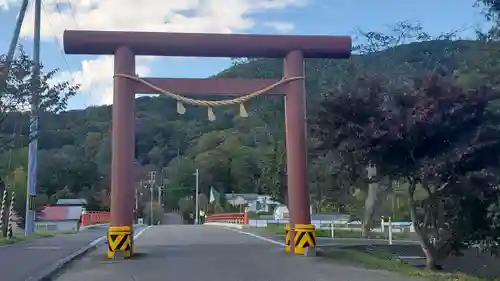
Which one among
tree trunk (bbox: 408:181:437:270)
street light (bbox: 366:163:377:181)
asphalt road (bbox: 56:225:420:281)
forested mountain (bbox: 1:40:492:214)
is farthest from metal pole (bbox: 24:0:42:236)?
tree trunk (bbox: 408:181:437:270)

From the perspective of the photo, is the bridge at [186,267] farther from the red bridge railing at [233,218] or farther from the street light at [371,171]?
the red bridge railing at [233,218]

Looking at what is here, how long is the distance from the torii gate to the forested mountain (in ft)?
A: 3.44

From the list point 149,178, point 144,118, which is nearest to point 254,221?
point 149,178


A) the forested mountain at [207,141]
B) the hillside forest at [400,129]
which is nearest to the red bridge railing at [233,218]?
the forested mountain at [207,141]

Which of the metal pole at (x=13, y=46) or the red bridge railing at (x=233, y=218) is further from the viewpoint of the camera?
the red bridge railing at (x=233, y=218)

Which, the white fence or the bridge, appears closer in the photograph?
the bridge

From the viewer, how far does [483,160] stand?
1426cm

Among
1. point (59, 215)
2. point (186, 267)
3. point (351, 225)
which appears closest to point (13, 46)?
point (186, 267)

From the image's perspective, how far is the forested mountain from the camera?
3291cm

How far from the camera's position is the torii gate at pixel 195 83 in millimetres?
17406

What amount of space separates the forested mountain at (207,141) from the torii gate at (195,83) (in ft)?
3.44

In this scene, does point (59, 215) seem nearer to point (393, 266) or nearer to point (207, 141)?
point (207, 141)

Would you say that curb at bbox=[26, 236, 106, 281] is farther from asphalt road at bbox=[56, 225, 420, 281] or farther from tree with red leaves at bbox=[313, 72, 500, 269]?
tree with red leaves at bbox=[313, 72, 500, 269]

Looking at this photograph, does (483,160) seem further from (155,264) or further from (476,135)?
(155,264)
